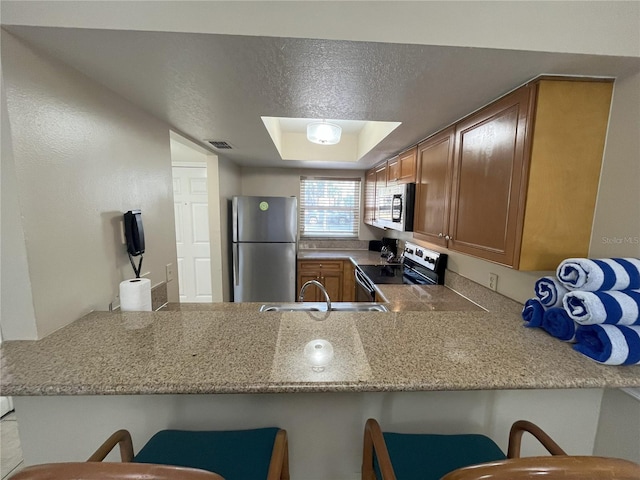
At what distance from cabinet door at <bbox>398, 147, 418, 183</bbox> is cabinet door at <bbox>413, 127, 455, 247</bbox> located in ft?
0.30

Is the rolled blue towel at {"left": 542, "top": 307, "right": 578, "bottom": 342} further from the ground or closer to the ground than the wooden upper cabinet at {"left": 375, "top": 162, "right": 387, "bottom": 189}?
closer to the ground

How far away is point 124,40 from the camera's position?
86 centimetres

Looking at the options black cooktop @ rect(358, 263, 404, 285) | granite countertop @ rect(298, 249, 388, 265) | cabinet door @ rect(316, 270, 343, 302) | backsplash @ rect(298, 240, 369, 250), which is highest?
backsplash @ rect(298, 240, 369, 250)

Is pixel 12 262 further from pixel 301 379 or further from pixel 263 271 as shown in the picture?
pixel 263 271

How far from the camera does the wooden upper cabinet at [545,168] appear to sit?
1.07m

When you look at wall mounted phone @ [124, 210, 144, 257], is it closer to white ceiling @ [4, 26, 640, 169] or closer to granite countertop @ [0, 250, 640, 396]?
granite countertop @ [0, 250, 640, 396]

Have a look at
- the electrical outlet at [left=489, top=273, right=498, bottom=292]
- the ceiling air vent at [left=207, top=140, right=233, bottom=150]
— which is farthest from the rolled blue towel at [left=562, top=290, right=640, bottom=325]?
the ceiling air vent at [left=207, top=140, right=233, bottom=150]

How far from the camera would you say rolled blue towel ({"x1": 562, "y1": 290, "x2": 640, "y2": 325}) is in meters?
0.84

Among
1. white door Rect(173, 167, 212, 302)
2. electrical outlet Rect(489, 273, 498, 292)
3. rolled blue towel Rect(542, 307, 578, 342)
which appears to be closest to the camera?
rolled blue towel Rect(542, 307, 578, 342)

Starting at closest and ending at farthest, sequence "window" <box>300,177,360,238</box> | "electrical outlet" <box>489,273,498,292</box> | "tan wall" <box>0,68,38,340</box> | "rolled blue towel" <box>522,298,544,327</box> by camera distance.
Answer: "tan wall" <box>0,68,38,340</box> < "rolled blue towel" <box>522,298,544,327</box> < "electrical outlet" <box>489,273,498,292</box> < "window" <box>300,177,360,238</box>

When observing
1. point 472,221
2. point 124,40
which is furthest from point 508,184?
point 124,40

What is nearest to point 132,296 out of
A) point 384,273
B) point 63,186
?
point 63,186

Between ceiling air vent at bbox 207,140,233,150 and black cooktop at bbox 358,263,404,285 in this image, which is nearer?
ceiling air vent at bbox 207,140,233,150

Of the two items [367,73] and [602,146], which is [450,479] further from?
[602,146]
